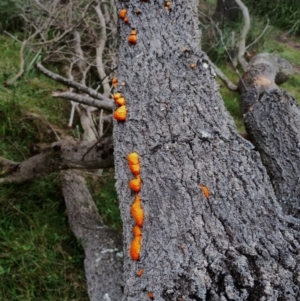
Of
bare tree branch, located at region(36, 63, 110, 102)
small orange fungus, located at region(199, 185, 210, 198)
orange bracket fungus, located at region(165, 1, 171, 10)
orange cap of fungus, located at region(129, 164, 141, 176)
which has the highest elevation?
orange bracket fungus, located at region(165, 1, 171, 10)

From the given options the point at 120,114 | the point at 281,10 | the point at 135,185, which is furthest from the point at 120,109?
the point at 281,10

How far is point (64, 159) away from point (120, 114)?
3.77 ft

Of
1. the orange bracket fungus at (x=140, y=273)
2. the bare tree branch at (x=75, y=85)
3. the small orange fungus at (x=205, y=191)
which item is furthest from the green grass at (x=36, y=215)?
the small orange fungus at (x=205, y=191)

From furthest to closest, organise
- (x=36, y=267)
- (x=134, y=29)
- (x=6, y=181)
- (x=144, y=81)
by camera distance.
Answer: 1. (x=6, y=181)
2. (x=36, y=267)
3. (x=134, y=29)
4. (x=144, y=81)

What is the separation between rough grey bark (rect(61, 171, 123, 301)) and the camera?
2564mm

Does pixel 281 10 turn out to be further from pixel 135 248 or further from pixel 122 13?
pixel 135 248

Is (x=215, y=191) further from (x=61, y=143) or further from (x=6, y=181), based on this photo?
(x=6, y=181)

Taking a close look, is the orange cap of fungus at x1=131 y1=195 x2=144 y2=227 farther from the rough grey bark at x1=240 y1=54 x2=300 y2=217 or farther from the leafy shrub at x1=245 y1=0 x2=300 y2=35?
the leafy shrub at x1=245 y1=0 x2=300 y2=35

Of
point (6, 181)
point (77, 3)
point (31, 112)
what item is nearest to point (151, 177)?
point (6, 181)

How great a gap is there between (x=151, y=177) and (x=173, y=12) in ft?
3.82

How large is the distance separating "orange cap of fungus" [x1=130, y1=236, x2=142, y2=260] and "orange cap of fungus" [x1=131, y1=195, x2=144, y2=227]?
6cm

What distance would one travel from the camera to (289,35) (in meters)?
8.02

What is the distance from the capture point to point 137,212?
1754 mm

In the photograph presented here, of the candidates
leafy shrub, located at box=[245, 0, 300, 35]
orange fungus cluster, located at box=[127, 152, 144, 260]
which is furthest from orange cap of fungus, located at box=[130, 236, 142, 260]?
leafy shrub, located at box=[245, 0, 300, 35]
